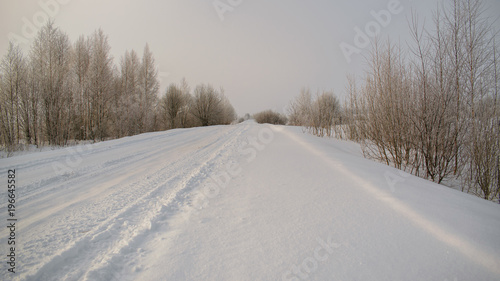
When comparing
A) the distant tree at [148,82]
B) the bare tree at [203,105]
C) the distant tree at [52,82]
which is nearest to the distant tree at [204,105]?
the bare tree at [203,105]

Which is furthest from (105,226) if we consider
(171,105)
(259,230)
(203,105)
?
(203,105)

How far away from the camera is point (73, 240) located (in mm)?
1581

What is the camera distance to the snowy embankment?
1157 millimetres

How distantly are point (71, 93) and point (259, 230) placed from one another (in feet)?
54.5

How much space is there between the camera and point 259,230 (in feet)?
5.27

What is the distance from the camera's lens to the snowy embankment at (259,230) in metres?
1.16

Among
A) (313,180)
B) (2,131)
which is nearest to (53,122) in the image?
(2,131)

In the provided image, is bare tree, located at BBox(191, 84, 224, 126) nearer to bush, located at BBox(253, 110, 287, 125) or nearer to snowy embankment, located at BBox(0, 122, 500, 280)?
bush, located at BBox(253, 110, 287, 125)

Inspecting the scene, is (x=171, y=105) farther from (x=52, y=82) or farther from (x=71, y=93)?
(x=52, y=82)

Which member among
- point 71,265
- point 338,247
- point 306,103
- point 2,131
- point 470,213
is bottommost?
point 71,265

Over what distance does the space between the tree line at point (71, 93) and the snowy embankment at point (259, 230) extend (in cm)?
957

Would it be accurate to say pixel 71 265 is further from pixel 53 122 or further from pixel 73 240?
pixel 53 122

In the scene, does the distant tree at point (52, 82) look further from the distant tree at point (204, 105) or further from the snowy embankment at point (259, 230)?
the distant tree at point (204, 105)

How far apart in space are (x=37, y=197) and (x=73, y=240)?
172cm
